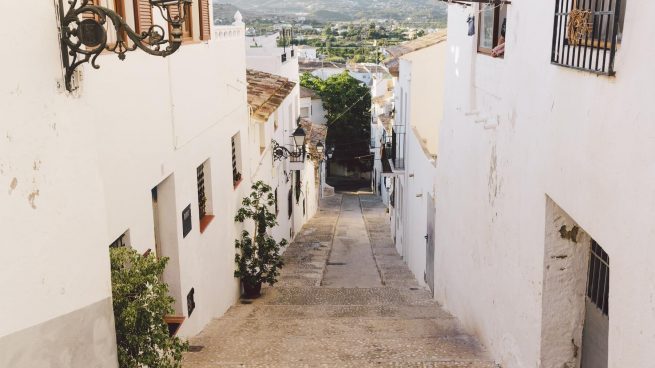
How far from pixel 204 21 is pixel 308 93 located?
34.8m

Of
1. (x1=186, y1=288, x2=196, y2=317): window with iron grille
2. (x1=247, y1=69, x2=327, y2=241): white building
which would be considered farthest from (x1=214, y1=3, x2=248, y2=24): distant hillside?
(x1=186, y1=288, x2=196, y2=317): window with iron grille

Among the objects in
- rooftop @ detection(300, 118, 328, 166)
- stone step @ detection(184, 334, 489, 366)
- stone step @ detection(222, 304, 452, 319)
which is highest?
stone step @ detection(184, 334, 489, 366)

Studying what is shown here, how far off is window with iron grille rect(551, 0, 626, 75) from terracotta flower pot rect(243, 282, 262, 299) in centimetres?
877

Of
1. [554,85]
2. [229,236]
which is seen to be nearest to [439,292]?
[229,236]

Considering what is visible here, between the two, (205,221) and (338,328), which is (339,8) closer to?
(205,221)

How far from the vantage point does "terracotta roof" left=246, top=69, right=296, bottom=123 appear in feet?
49.6

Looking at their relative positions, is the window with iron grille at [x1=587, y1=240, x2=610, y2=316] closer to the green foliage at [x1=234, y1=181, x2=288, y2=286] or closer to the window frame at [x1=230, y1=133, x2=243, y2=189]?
the green foliage at [x1=234, y1=181, x2=288, y2=286]

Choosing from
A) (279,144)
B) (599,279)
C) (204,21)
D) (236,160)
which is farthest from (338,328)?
(279,144)

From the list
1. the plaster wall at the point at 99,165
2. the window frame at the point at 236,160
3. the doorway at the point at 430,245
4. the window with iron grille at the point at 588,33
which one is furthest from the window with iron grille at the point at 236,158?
the window with iron grille at the point at 588,33

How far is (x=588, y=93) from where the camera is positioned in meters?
4.68

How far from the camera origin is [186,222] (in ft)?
28.4

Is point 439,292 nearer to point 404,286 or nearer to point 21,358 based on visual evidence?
point 404,286

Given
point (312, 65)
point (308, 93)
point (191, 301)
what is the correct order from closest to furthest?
point (191, 301)
point (308, 93)
point (312, 65)

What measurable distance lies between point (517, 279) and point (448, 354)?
1.79 m
